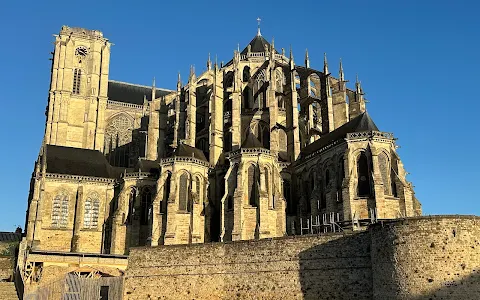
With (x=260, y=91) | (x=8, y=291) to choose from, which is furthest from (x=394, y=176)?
(x=8, y=291)

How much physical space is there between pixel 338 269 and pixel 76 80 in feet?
139

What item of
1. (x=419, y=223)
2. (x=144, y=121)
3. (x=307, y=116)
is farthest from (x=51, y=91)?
(x=419, y=223)

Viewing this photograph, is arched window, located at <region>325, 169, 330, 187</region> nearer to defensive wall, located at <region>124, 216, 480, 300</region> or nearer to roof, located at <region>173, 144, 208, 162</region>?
roof, located at <region>173, 144, 208, 162</region>

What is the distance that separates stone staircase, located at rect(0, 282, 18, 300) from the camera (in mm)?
30947

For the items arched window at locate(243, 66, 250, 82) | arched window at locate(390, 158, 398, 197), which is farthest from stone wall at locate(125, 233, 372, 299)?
arched window at locate(243, 66, 250, 82)

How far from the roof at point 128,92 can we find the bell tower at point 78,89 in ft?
15.5

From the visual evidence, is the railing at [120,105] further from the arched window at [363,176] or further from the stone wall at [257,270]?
the arched window at [363,176]

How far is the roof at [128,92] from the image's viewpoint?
6424cm

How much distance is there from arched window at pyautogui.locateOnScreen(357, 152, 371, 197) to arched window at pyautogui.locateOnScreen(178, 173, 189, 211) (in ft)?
43.2

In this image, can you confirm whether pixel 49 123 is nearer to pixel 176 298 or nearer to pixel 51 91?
pixel 51 91

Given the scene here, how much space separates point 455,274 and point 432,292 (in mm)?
1196

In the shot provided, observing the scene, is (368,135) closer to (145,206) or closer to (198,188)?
(198,188)

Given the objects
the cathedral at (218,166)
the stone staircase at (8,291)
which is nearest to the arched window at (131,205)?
the cathedral at (218,166)

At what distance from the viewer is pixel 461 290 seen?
849 inches
